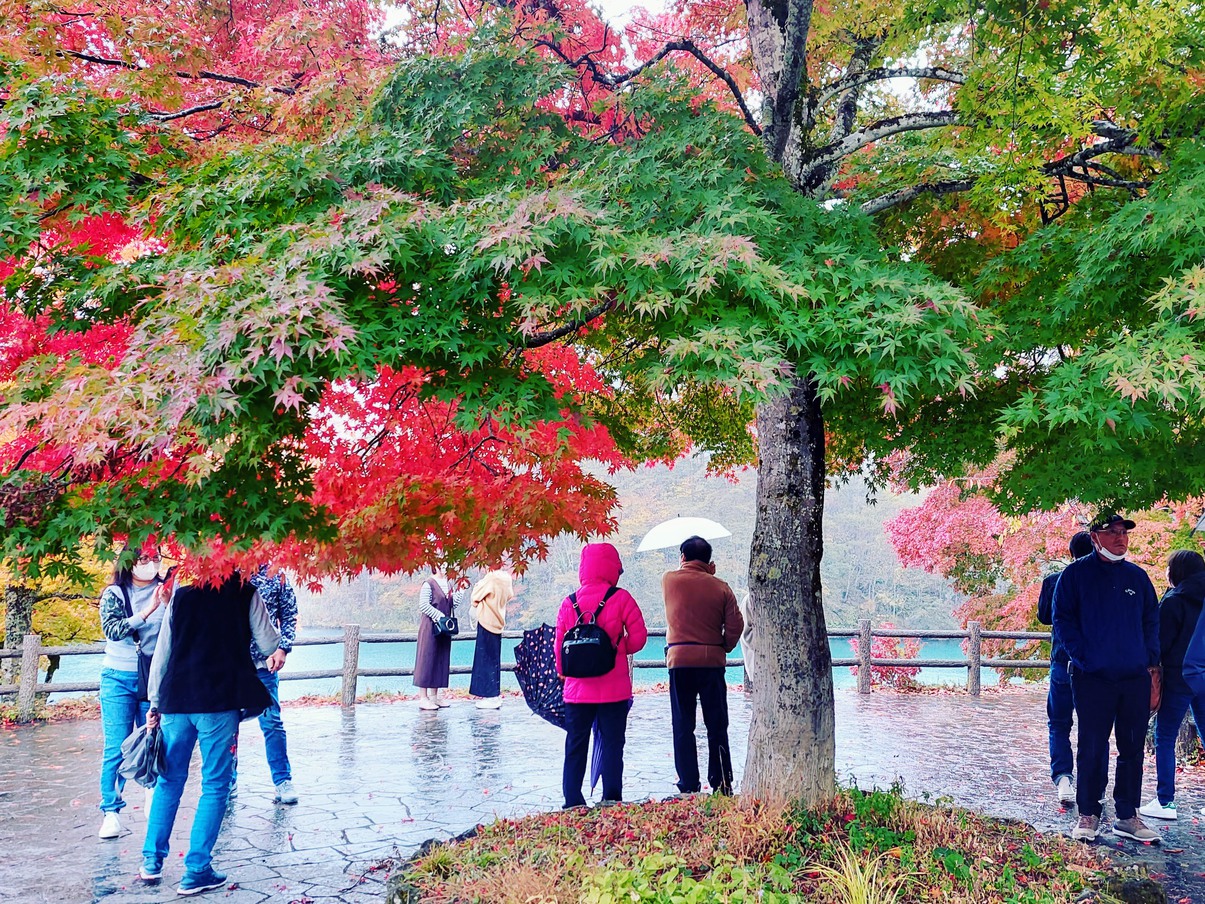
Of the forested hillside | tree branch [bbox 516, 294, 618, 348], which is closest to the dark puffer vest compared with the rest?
tree branch [bbox 516, 294, 618, 348]

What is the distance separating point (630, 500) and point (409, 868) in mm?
43733

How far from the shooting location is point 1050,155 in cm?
531

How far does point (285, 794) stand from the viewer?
6734mm

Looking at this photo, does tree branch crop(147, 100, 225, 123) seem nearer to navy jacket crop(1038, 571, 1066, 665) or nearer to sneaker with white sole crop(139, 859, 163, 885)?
sneaker with white sole crop(139, 859, 163, 885)

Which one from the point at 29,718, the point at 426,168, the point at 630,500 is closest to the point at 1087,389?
the point at 426,168

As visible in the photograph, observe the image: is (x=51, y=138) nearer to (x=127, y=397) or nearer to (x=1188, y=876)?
(x=127, y=397)

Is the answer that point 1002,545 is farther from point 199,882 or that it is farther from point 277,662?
point 199,882

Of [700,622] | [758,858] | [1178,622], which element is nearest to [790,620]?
[700,622]

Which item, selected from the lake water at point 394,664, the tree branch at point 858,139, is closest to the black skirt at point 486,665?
the lake water at point 394,664

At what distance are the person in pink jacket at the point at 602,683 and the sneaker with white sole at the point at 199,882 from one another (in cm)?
206

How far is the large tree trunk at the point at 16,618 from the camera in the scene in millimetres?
11430

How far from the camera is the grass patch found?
4004mm

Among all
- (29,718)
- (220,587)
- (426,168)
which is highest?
(426,168)

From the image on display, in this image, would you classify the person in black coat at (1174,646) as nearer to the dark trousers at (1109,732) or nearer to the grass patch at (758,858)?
the dark trousers at (1109,732)
